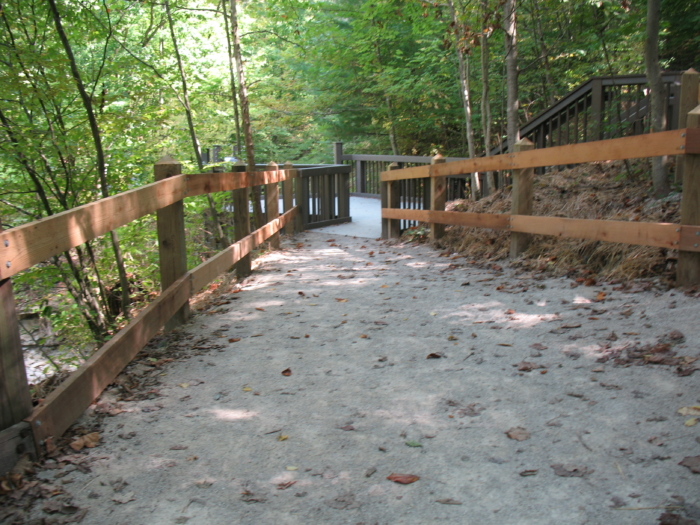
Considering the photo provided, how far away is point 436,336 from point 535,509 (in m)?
2.21

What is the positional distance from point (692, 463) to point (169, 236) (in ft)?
11.9

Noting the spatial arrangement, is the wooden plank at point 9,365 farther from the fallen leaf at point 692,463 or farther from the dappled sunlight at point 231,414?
the fallen leaf at point 692,463

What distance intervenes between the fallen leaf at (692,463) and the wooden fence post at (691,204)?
98.0 inches

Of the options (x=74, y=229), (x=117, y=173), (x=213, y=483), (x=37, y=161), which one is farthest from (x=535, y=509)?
(x=117, y=173)

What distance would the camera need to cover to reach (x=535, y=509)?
228cm

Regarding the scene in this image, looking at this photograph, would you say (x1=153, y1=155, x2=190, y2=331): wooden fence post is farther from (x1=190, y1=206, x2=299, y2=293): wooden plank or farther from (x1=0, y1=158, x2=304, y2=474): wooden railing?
(x1=190, y1=206, x2=299, y2=293): wooden plank

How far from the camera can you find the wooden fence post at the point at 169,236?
4.47 metres

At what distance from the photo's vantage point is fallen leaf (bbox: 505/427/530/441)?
284cm

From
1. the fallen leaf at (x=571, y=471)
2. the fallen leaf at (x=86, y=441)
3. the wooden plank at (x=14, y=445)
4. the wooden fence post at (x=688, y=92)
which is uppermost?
the wooden fence post at (x=688, y=92)

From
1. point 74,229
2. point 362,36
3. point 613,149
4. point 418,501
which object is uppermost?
point 362,36

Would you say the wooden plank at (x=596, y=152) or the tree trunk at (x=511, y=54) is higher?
the tree trunk at (x=511, y=54)

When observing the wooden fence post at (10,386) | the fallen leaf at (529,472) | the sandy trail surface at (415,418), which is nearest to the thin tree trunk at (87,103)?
the sandy trail surface at (415,418)

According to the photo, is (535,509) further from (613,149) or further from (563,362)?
(613,149)

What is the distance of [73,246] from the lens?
2.91 metres
